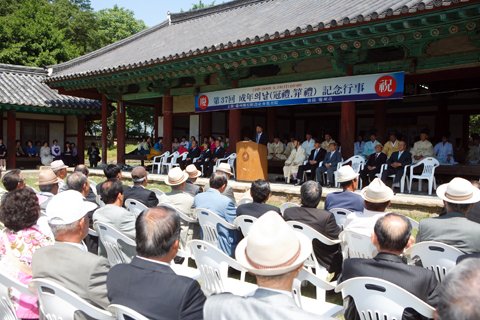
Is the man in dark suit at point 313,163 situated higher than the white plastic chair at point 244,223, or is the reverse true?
the man in dark suit at point 313,163

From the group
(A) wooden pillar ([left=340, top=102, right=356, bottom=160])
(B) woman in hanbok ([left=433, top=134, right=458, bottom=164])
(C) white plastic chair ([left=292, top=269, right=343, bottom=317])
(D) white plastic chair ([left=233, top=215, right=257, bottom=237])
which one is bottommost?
(C) white plastic chair ([left=292, top=269, right=343, bottom=317])

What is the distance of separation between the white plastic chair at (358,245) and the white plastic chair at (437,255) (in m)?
0.28

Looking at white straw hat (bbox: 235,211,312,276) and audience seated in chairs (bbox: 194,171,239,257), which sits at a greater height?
white straw hat (bbox: 235,211,312,276)

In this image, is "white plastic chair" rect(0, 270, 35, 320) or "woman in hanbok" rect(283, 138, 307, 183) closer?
"white plastic chair" rect(0, 270, 35, 320)

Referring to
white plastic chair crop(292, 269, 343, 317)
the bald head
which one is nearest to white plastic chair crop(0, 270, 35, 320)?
white plastic chair crop(292, 269, 343, 317)

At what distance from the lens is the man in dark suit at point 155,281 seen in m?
1.60

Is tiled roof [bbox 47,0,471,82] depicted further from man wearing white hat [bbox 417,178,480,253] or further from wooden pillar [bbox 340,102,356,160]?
man wearing white hat [bbox 417,178,480,253]

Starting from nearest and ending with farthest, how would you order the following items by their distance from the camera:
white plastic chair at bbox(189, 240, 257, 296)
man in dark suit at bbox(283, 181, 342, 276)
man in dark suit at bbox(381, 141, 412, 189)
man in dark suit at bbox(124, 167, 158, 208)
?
1. white plastic chair at bbox(189, 240, 257, 296)
2. man in dark suit at bbox(283, 181, 342, 276)
3. man in dark suit at bbox(124, 167, 158, 208)
4. man in dark suit at bbox(381, 141, 412, 189)

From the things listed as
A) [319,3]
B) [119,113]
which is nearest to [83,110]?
[119,113]

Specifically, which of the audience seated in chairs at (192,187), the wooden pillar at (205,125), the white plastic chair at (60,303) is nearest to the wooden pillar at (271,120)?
the wooden pillar at (205,125)

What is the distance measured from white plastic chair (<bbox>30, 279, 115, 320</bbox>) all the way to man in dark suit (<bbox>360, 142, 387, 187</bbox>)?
654 centimetres

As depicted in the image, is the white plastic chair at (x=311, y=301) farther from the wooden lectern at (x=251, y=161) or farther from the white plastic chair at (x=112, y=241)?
the wooden lectern at (x=251, y=161)

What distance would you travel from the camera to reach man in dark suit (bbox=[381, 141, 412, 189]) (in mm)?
7008

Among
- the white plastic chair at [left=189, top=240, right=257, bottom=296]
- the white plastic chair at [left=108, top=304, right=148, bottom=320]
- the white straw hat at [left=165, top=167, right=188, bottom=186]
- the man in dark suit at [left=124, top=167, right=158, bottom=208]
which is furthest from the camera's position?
the man in dark suit at [left=124, top=167, right=158, bottom=208]
